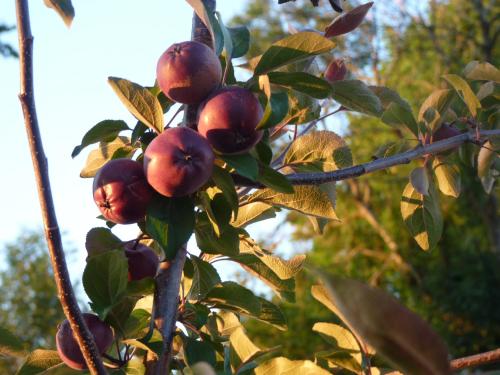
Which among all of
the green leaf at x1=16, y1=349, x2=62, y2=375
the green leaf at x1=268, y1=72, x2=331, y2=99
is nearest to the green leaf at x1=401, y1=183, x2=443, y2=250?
the green leaf at x1=268, y1=72, x2=331, y2=99

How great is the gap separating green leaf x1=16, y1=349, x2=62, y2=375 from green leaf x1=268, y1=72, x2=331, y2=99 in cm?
35

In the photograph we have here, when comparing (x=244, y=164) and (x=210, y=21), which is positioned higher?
(x=210, y=21)

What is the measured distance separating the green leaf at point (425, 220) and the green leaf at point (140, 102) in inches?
13.5

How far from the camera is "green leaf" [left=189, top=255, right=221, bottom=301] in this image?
74 cm

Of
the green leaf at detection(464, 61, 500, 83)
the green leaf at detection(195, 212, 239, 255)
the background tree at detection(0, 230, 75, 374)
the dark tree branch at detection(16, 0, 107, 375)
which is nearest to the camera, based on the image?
the dark tree branch at detection(16, 0, 107, 375)

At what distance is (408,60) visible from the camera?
979 centimetres

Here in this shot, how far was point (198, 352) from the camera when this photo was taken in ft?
2.18

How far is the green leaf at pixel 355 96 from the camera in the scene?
0.80 metres

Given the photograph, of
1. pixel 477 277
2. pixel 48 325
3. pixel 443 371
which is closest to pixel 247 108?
pixel 443 371

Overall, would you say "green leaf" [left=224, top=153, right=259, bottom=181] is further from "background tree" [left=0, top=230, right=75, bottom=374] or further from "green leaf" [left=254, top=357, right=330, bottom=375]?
"background tree" [left=0, top=230, right=75, bottom=374]

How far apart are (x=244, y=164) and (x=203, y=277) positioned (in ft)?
0.58

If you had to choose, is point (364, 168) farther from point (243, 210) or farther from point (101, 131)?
point (101, 131)

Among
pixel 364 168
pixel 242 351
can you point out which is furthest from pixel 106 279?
pixel 364 168

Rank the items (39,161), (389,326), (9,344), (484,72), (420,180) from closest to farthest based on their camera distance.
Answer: (389,326) → (39,161) → (9,344) → (420,180) → (484,72)
